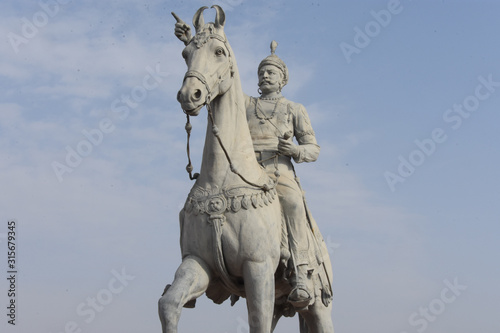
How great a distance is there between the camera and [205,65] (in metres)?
8.08

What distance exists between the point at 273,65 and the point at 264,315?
3702 mm

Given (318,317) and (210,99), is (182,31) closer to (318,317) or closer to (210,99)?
(210,99)

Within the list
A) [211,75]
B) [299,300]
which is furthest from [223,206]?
[299,300]

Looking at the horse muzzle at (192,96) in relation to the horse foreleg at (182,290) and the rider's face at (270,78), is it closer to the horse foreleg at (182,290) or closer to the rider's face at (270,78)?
the horse foreleg at (182,290)

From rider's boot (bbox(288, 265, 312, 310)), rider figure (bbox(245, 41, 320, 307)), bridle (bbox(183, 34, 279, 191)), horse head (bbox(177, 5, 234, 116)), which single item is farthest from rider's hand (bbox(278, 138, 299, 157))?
rider's boot (bbox(288, 265, 312, 310))

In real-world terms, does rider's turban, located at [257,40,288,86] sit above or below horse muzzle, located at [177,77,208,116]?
above

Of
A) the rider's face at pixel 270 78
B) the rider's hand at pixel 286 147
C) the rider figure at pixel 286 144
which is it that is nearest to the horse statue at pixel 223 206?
the rider figure at pixel 286 144

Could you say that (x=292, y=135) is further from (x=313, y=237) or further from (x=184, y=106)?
(x=184, y=106)

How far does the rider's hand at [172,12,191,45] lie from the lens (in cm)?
841

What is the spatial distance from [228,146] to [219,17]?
151 centimetres

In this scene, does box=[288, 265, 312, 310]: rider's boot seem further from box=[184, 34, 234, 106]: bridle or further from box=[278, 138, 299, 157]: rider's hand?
box=[184, 34, 234, 106]: bridle

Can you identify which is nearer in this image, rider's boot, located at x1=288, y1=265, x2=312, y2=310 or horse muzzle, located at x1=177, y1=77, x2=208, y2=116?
horse muzzle, located at x1=177, y1=77, x2=208, y2=116

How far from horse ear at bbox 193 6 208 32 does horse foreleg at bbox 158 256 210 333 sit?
2.66 m

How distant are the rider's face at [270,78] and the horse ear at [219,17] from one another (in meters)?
1.75
